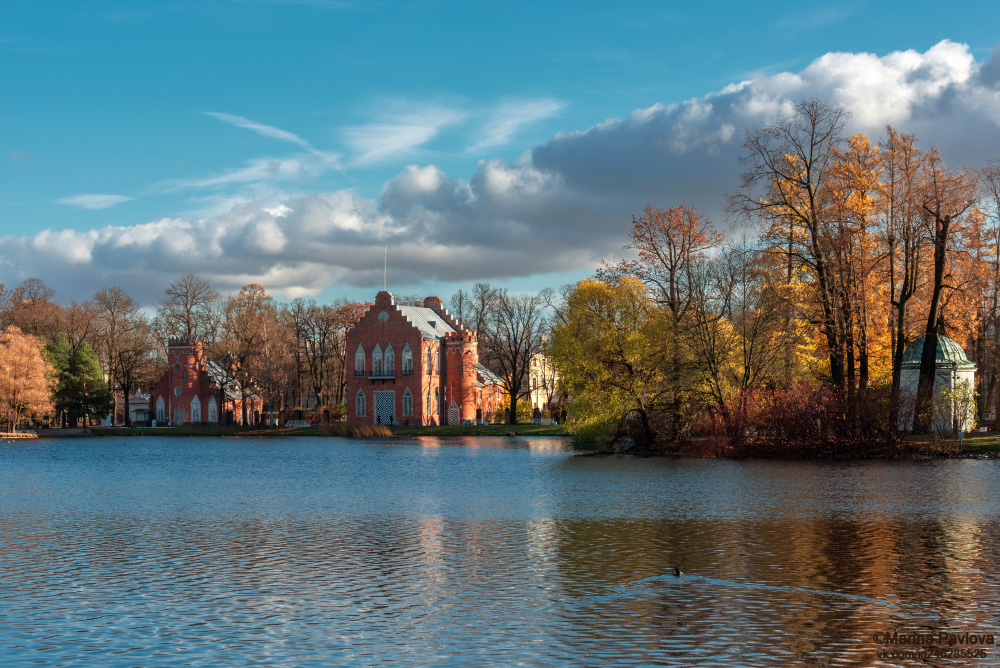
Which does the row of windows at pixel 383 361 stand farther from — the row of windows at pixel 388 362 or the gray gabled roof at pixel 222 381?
the gray gabled roof at pixel 222 381

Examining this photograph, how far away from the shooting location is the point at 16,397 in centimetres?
7712

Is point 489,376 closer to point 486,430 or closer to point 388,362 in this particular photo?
point 388,362

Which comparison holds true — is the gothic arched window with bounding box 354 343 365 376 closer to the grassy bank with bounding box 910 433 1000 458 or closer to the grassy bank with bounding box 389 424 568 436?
the grassy bank with bounding box 389 424 568 436

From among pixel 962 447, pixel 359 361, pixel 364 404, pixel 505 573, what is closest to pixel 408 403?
pixel 364 404

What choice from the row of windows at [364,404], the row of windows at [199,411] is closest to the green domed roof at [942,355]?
the row of windows at [364,404]

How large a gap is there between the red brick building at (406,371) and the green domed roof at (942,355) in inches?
1995

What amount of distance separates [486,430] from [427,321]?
20479 millimetres

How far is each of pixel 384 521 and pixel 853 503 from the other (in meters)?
12.9

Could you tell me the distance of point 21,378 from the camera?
76.6 m

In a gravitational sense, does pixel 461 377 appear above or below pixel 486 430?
above

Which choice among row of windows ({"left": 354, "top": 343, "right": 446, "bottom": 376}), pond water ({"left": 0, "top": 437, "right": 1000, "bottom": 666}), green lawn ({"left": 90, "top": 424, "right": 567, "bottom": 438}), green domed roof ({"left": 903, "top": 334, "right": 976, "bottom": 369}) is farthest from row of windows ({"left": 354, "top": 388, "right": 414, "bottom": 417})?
pond water ({"left": 0, "top": 437, "right": 1000, "bottom": 666})

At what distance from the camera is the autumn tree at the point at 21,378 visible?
2987 inches

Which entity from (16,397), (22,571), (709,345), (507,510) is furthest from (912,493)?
(16,397)

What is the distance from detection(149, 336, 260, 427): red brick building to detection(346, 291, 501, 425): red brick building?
14706 mm
